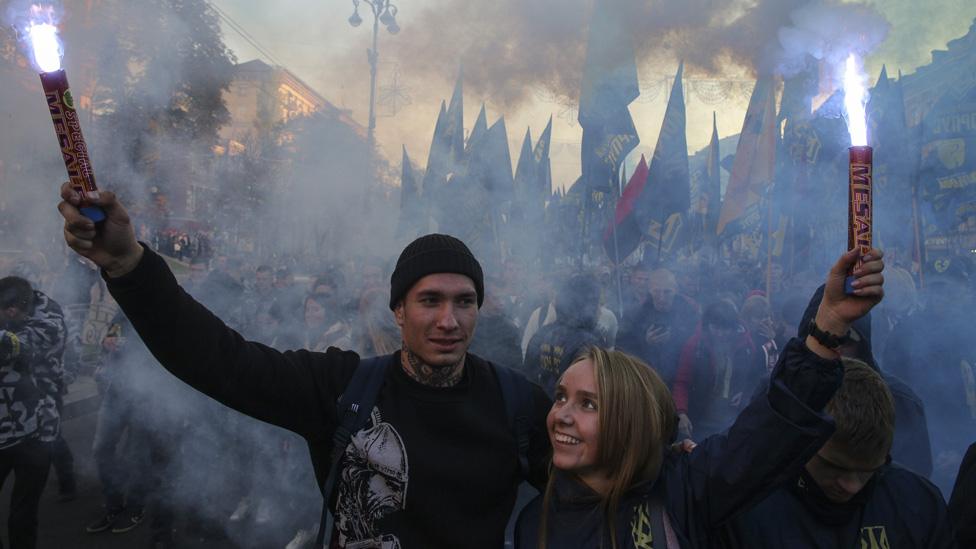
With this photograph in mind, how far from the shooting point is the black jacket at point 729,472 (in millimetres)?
1279

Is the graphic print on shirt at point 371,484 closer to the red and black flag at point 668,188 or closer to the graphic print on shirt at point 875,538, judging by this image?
the graphic print on shirt at point 875,538

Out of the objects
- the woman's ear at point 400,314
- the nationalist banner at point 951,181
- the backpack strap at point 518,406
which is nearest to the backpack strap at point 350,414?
the woman's ear at point 400,314

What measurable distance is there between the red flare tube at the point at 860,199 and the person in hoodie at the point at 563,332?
3093 millimetres

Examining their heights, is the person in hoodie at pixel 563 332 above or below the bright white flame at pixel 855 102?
below

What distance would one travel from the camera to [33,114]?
16.9 feet

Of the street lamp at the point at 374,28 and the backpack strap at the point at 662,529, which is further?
the street lamp at the point at 374,28

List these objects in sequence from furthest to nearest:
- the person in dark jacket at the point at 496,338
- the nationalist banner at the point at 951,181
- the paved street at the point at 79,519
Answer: the nationalist banner at the point at 951,181
the person in dark jacket at the point at 496,338
the paved street at the point at 79,519

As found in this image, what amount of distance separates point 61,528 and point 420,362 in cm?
423

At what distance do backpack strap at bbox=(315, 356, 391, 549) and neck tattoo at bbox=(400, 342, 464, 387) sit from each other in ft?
0.30

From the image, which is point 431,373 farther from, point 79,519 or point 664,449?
point 79,519

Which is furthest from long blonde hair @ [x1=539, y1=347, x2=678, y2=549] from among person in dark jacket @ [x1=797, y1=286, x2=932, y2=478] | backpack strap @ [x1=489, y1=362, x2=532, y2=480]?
person in dark jacket @ [x1=797, y1=286, x2=932, y2=478]

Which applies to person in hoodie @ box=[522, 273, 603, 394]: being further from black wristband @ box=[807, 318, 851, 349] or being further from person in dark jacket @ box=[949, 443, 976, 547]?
black wristband @ box=[807, 318, 851, 349]

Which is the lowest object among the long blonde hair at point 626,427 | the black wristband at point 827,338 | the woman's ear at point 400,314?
the long blonde hair at point 626,427

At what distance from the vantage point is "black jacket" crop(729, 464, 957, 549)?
61.7 inches
